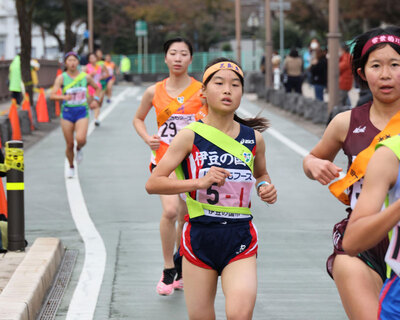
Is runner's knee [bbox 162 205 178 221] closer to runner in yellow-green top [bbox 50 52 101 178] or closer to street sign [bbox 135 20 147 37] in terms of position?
runner in yellow-green top [bbox 50 52 101 178]

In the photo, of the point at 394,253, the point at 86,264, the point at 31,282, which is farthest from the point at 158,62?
the point at 394,253

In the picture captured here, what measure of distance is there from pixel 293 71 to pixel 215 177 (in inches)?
968

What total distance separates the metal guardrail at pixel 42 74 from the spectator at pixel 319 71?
564 inches

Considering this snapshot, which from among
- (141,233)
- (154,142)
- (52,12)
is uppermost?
(52,12)

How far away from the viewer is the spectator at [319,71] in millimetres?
24703

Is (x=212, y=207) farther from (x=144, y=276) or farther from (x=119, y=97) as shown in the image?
(x=119, y=97)

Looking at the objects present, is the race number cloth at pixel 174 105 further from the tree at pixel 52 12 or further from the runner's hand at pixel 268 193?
the tree at pixel 52 12

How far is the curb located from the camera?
600 cm

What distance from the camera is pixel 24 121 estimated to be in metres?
21.4

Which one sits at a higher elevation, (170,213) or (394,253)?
(394,253)

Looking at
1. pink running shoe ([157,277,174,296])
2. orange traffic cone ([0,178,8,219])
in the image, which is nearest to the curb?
orange traffic cone ([0,178,8,219])

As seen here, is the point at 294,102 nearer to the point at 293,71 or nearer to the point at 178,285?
the point at 293,71

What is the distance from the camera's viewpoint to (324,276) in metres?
7.95

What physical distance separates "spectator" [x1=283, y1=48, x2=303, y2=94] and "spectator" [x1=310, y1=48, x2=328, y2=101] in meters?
2.95
